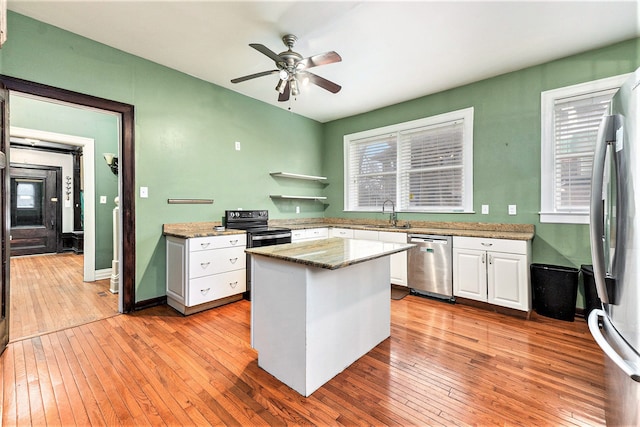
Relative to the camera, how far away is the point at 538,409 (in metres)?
1.62

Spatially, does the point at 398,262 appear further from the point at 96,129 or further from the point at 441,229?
the point at 96,129

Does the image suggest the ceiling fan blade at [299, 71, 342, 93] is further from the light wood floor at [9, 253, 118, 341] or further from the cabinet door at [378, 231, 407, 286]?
the light wood floor at [9, 253, 118, 341]

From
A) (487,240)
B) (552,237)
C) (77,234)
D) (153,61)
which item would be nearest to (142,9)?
(153,61)

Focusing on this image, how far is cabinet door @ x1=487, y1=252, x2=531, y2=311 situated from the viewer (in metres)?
2.89

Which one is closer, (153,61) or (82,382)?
(82,382)

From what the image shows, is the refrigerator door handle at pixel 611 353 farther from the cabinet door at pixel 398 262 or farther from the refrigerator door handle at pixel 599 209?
the cabinet door at pixel 398 262

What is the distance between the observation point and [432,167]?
4.11 meters

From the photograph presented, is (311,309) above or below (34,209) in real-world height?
below

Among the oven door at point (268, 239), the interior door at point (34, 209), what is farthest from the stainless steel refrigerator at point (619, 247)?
the interior door at point (34, 209)

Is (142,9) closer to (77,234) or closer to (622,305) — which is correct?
(622,305)

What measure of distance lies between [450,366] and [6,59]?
172 inches

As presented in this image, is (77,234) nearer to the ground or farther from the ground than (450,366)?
farther from the ground

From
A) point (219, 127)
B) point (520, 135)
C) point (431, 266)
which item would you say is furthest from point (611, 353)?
point (219, 127)

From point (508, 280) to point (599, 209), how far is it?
78.9 inches
